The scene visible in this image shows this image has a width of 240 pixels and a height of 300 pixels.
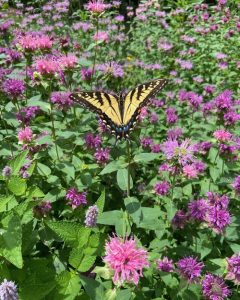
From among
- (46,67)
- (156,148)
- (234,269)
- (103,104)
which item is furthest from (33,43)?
(234,269)

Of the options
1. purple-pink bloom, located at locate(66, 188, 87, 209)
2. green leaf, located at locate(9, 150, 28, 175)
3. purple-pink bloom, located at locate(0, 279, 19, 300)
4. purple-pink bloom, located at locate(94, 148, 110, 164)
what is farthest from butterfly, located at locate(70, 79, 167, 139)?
purple-pink bloom, located at locate(0, 279, 19, 300)

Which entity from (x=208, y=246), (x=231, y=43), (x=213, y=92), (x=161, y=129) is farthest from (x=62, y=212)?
(x=231, y=43)

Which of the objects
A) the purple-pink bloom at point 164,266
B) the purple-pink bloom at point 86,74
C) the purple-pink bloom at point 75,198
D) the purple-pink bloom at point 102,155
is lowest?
the purple-pink bloom at point 164,266

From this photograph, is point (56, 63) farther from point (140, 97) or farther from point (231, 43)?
point (231, 43)

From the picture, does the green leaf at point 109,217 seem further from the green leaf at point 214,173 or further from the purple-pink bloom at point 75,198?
the green leaf at point 214,173

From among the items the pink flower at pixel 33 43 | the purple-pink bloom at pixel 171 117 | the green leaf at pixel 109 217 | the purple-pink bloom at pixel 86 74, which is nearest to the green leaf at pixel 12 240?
the green leaf at pixel 109 217

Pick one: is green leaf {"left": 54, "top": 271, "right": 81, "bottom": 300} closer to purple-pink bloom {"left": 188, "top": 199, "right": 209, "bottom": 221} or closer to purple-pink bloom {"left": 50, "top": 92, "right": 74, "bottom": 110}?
purple-pink bloom {"left": 188, "top": 199, "right": 209, "bottom": 221}
